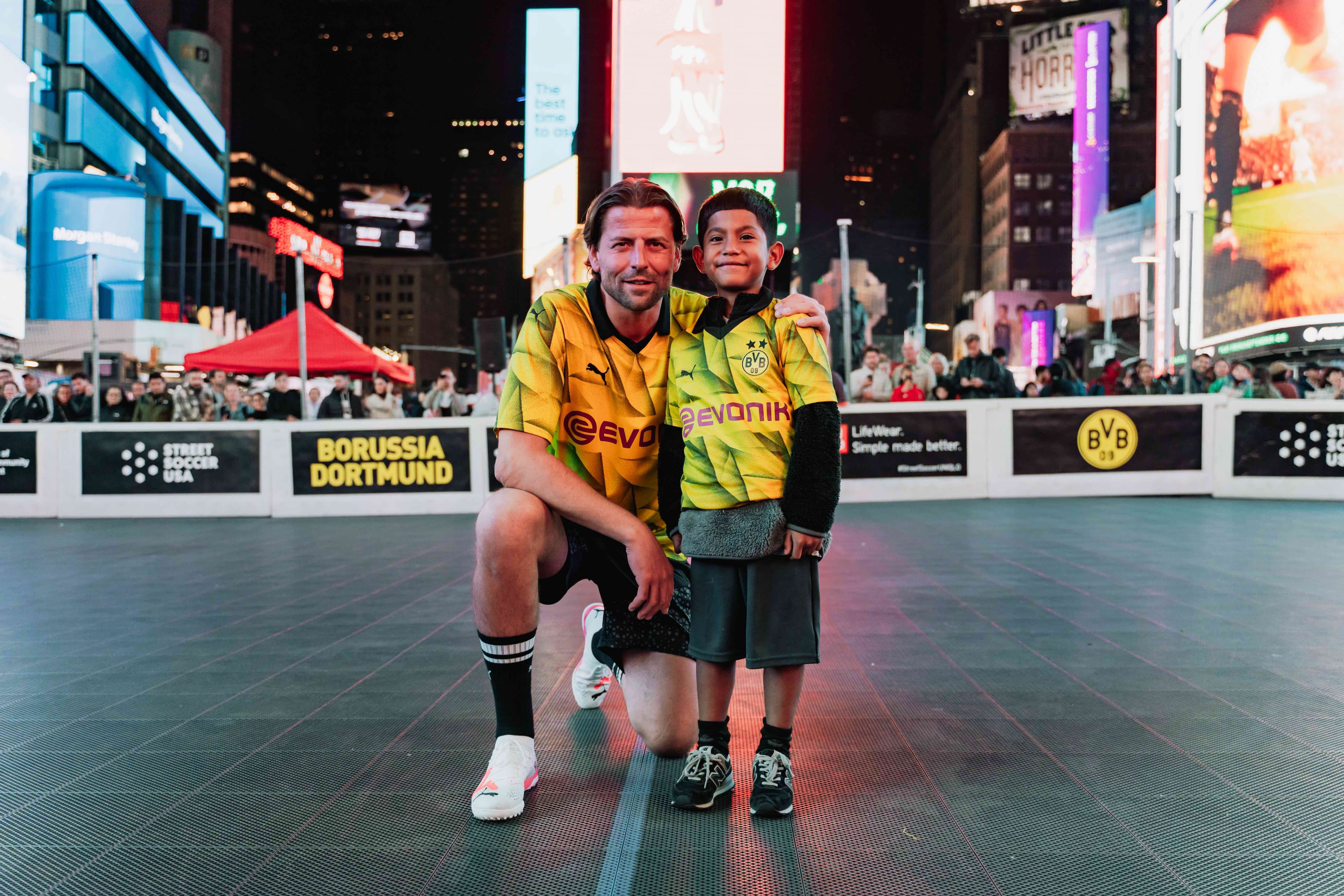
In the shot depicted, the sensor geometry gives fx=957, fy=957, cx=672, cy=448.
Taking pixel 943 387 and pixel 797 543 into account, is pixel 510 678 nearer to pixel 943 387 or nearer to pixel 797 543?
pixel 797 543

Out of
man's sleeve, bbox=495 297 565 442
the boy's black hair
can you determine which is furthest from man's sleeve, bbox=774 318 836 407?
man's sleeve, bbox=495 297 565 442

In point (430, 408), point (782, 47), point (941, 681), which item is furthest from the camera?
A: point (782, 47)

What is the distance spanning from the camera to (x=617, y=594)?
2.65 m

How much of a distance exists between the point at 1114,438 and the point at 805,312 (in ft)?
31.2

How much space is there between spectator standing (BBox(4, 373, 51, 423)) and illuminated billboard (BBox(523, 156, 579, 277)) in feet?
82.2

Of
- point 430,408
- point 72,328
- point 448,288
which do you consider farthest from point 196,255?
point 430,408

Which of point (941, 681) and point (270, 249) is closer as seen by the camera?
point (941, 681)

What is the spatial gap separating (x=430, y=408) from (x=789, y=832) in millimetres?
11918

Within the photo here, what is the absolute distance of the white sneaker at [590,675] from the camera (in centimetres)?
311

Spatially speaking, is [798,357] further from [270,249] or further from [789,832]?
[270,249]

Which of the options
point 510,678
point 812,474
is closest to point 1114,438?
point 812,474

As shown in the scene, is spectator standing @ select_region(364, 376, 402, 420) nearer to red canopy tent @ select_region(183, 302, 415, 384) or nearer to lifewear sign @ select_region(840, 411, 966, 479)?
red canopy tent @ select_region(183, 302, 415, 384)

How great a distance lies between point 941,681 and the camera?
135 inches

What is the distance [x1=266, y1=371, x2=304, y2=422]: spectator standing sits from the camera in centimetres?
1141
